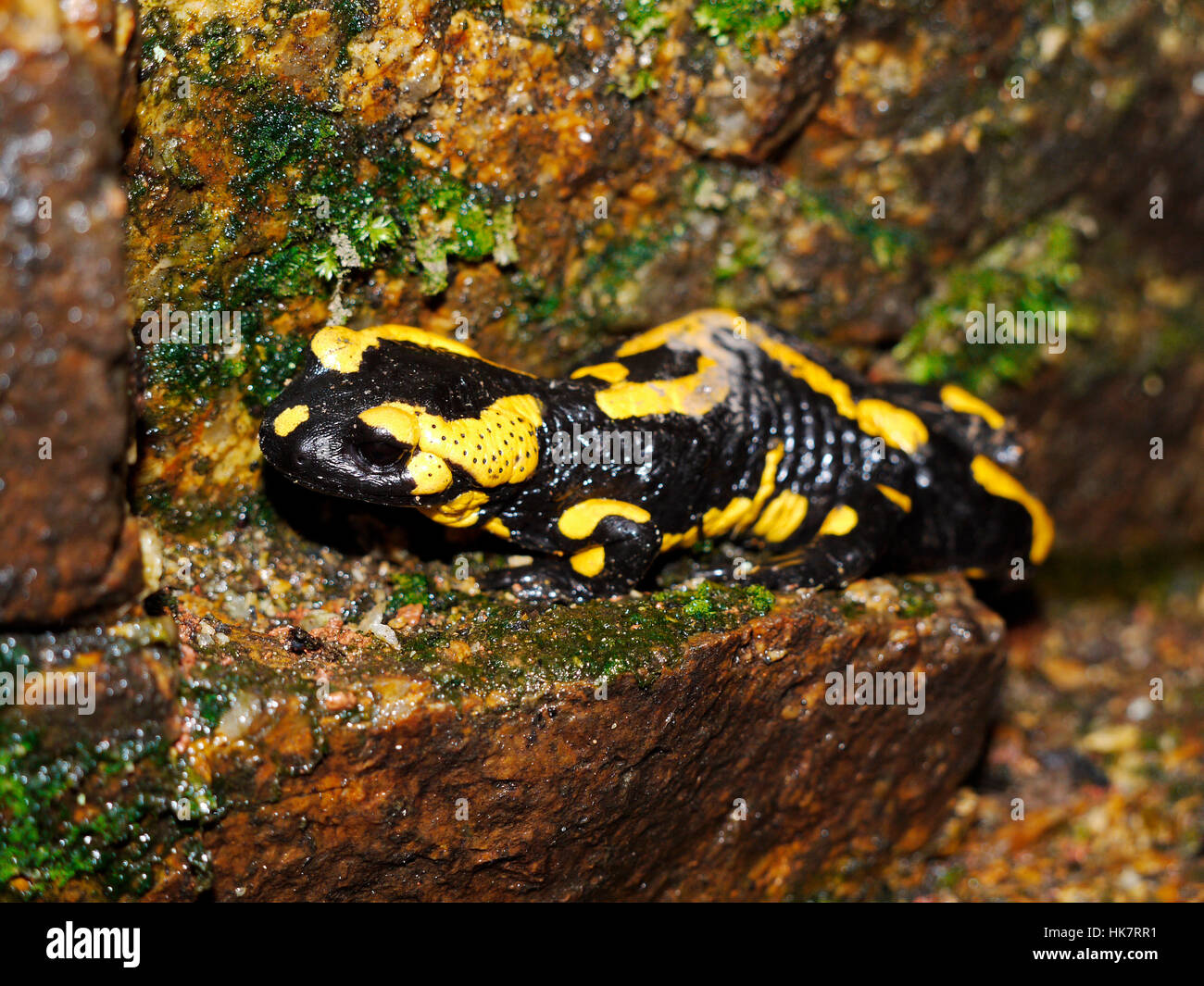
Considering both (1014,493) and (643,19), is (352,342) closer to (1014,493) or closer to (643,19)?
(643,19)

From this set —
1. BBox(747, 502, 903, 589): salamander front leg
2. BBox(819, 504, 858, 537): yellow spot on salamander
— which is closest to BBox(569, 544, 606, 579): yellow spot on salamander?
BBox(747, 502, 903, 589): salamander front leg

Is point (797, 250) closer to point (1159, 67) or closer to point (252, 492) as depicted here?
point (1159, 67)

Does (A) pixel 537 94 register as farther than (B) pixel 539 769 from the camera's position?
Yes
